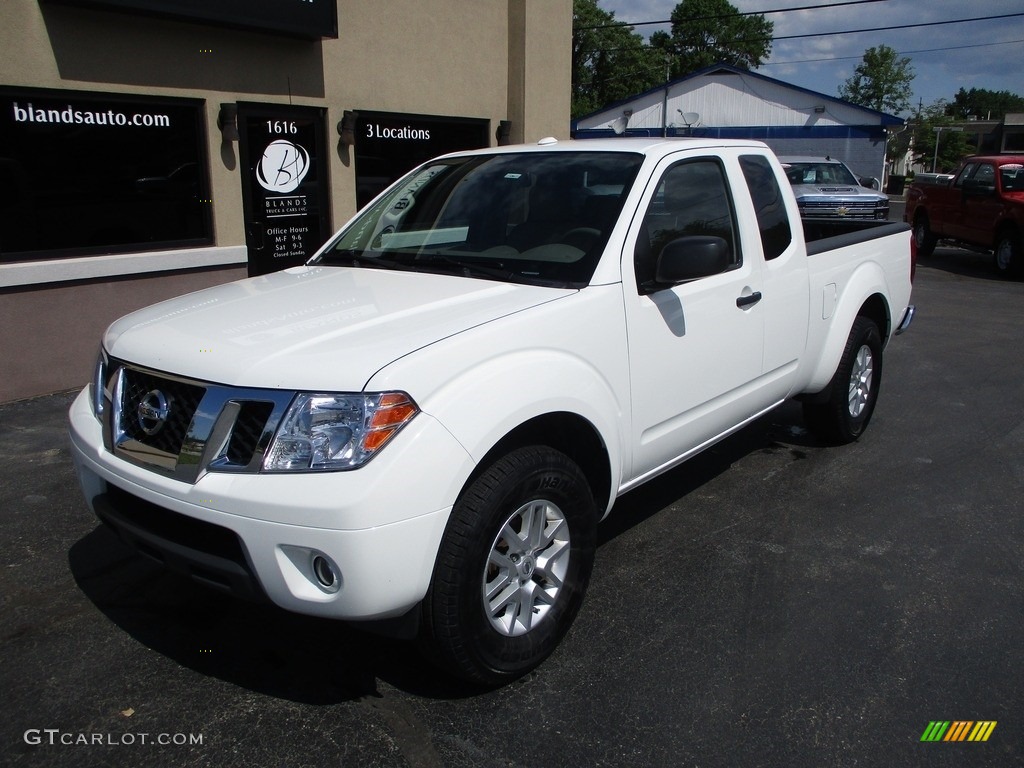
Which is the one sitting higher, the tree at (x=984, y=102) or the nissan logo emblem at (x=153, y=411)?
the tree at (x=984, y=102)

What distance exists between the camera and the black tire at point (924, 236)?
17.4 m

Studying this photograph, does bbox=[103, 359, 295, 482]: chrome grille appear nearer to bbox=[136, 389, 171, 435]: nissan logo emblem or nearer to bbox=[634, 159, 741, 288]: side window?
bbox=[136, 389, 171, 435]: nissan logo emblem

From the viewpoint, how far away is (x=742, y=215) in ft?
14.3

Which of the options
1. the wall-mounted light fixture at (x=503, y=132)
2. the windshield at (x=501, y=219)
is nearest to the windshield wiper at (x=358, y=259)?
the windshield at (x=501, y=219)

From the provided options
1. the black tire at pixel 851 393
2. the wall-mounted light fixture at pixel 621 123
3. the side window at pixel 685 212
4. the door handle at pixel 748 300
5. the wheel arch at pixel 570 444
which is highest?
the wall-mounted light fixture at pixel 621 123

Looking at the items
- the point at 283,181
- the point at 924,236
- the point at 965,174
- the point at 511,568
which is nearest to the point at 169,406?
the point at 511,568

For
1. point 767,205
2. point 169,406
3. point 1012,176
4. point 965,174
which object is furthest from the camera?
point 965,174

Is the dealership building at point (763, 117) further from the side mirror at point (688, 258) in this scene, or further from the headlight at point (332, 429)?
the headlight at point (332, 429)

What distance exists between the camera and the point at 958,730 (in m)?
2.89

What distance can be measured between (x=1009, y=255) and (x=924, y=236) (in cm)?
329

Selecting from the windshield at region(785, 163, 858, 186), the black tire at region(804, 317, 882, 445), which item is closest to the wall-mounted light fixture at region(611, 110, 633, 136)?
the windshield at region(785, 163, 858, 186)

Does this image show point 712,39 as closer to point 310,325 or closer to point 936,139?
point 936,139

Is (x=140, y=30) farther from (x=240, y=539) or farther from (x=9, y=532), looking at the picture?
(x=240, y=539)

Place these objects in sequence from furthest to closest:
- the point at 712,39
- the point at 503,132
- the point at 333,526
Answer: the point at 712,39 < the point at 503,132 < the point at 333,526
